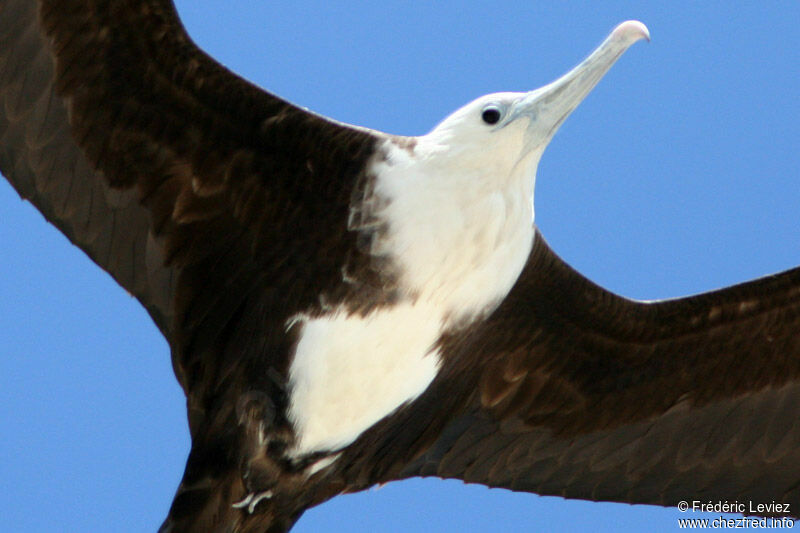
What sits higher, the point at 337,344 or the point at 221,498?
the point at 337,344

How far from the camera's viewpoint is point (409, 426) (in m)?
4.82


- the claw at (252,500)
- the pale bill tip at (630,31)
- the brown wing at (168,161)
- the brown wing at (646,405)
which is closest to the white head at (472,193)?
the pale bill tip at (630,31)

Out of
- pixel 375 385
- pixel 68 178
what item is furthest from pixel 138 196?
pixel 375 385

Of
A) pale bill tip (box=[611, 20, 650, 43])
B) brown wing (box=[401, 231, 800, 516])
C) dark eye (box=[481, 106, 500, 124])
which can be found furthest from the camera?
brown wing (box=[401, 231, 800, 516])

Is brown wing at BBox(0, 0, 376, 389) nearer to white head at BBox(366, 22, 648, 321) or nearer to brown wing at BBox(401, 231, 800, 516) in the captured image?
white head at BBox(366, 22, 648, 321)

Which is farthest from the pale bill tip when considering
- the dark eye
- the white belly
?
the white belly

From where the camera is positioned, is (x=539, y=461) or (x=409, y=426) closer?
(x=409, y=426)

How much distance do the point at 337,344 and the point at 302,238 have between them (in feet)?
0.96

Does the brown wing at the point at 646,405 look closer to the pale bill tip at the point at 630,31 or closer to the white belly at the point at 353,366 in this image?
the white belly at the point at 353,366

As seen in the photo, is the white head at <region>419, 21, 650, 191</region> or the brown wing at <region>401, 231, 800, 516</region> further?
the brown wing at <region>401, 231, 800, 516</region>

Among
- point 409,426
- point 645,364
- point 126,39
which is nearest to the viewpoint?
point 126,39

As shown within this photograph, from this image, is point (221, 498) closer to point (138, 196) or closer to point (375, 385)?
point (375, 385)

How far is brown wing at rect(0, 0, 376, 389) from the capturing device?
4.46 meters

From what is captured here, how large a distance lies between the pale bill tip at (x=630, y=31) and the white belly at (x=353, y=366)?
86cm
